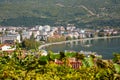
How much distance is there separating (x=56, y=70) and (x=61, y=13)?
80.8m

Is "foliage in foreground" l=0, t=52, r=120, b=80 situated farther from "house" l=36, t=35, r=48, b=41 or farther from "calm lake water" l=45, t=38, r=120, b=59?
"house" l=36, t=35, r=48, b=41

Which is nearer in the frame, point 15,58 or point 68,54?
point 68,54

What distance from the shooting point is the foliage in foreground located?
221cm

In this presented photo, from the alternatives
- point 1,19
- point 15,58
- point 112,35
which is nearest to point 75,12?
point 1,19

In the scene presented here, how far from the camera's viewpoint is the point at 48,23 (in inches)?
3103

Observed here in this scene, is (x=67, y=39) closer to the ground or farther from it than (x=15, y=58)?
closer to the ground

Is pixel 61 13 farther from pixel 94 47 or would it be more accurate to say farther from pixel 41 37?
pixel 94 47

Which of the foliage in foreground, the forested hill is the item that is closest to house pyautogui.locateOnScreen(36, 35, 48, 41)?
the forested hill

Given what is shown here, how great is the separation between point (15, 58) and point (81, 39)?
54245 mm

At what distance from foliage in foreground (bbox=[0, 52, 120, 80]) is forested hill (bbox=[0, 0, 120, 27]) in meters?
71.1

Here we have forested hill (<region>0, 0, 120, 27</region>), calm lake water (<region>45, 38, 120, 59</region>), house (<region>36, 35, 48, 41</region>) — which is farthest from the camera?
forested hill (<region>0, 0, 120, 27</region>)

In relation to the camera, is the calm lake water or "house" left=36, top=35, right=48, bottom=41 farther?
"house" left=36, top=35, right=48, bottom=41

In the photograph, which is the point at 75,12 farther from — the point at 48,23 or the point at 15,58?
the point at 15,58

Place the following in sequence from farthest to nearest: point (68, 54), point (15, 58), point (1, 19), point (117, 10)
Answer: point (117, 10) < point (1, 19) < point (15, 58) < point (68, 54)
